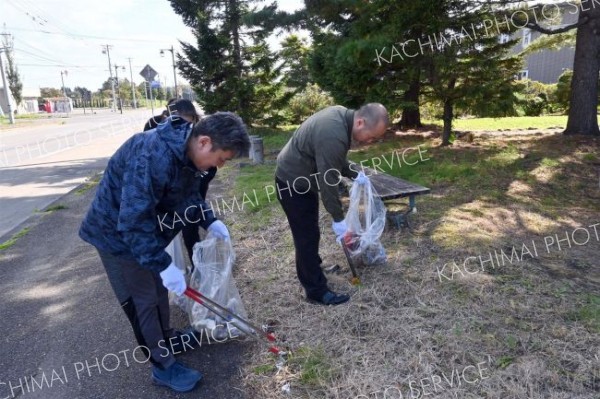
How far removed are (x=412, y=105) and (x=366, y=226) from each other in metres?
4.73

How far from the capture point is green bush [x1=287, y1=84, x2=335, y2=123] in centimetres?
1780

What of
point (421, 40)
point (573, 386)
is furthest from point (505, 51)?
point (573, 386)

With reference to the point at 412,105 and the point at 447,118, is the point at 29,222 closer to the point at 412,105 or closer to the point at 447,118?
the point at 412,105

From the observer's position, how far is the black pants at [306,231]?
115 inches

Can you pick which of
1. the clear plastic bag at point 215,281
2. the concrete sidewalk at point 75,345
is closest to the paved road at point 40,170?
the concrete sidewalk at point 75,345

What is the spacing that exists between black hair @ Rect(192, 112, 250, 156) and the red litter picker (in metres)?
1.06

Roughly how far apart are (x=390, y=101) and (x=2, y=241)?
21.1 ft

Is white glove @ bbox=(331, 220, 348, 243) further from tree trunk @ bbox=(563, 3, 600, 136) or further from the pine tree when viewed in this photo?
the pine tree

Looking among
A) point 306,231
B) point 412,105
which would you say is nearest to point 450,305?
point 306,231

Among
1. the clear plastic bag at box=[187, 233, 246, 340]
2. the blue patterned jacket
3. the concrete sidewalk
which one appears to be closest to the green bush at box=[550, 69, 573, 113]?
the clear plastic bag at box=[187, 233, 246, 340]

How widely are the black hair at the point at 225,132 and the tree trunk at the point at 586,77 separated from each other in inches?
316

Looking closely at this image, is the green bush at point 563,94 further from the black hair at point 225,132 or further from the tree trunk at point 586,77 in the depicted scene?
the black hair at point 225,132

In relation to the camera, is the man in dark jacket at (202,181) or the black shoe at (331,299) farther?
the man in dark jacket at (202,181)

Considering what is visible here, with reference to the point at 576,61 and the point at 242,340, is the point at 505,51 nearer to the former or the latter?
the point at 576,61
